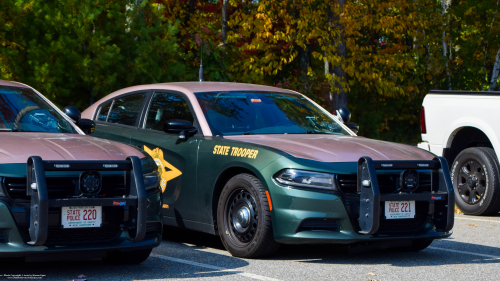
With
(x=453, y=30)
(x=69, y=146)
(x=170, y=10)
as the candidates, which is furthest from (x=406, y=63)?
(x=69, y=146)

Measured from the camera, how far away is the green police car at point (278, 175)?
601 cm

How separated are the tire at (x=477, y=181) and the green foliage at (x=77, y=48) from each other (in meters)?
6.09

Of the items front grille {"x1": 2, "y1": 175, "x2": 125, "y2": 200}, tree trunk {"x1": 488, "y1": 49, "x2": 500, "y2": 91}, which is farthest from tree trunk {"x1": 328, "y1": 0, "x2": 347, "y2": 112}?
front grille {"x1": 2, "y1": 175, "x2": 125, "y2": 200}

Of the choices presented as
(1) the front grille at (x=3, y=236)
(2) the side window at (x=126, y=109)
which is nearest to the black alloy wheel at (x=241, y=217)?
(2) the side window at (x=126, y=109)

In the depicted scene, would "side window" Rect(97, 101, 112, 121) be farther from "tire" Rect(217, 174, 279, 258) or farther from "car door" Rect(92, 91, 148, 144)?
"tire" Rect(217, 174, 279, 258)

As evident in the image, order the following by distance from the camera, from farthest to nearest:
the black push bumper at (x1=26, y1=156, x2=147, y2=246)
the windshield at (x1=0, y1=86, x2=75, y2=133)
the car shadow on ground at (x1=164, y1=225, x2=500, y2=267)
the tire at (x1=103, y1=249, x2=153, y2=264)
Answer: the car shadow on ground at (x1=164, y1=225, x2=500, y2=267), the windshield at (x1=0, y1=86, x2=75, y2=133), the tire at (x1=103, y1=249, x2=153, y2=264), the black push bumper at (x1=26, y1=156, x2=147, y2=246)

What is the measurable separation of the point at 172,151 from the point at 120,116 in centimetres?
134

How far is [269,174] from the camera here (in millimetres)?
6137

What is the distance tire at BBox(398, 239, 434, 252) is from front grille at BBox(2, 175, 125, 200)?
3053 mm

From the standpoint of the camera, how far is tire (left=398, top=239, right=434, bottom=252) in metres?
6.97

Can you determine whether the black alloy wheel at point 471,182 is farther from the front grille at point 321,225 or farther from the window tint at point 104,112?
the window tint at point 104,112

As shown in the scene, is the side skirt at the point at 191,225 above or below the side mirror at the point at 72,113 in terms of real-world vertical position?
below

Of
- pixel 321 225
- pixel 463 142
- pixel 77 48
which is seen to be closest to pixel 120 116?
pixel 321 225

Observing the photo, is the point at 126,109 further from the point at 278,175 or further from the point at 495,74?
the point at 495,74
